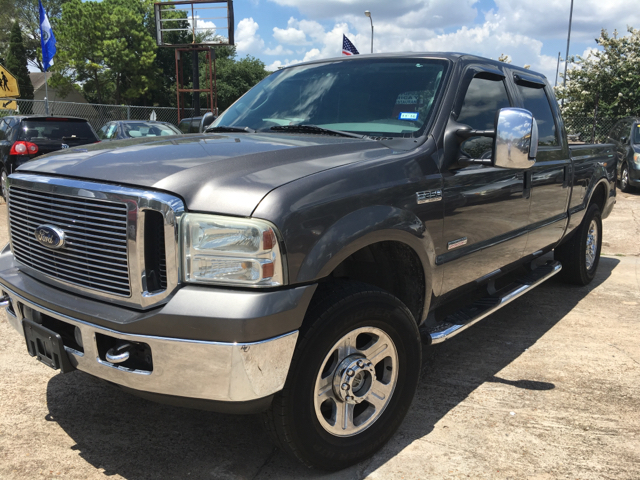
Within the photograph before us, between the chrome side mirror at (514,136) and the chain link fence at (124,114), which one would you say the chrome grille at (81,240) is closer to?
the chrome side mirror at (514,136)

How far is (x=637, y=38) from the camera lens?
67.8 feet

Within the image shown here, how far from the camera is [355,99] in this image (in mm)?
3354

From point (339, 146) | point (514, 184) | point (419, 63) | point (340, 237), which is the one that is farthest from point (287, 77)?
point (340, 237)

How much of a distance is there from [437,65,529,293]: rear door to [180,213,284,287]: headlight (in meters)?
1.26

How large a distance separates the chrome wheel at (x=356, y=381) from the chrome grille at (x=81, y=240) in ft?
2.95

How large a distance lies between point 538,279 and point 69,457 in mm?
3380

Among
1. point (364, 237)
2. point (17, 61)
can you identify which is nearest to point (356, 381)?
point (364, 237)

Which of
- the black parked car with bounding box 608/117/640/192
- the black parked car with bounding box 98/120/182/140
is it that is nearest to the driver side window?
the black parked car with bounding box 98/120/182/140

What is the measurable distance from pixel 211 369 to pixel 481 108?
7.93ft

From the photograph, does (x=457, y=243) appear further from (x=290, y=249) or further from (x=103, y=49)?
(x=103, y=49)

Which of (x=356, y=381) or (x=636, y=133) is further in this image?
(x=636, y=133)

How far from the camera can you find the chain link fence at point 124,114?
1942cm

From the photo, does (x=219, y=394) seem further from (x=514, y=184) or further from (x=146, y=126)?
(x=146, y=126)

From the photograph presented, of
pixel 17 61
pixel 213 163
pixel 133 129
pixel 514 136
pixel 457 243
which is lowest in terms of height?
pixel 457 243
